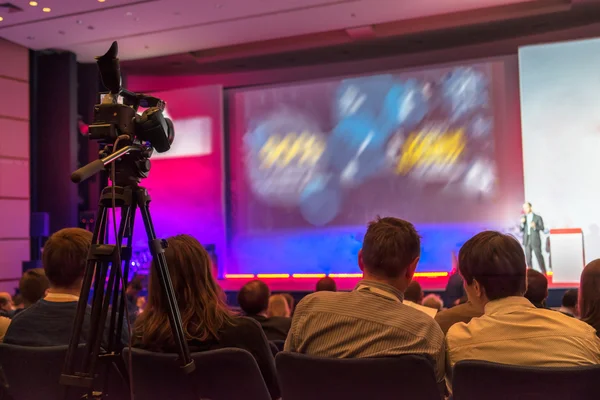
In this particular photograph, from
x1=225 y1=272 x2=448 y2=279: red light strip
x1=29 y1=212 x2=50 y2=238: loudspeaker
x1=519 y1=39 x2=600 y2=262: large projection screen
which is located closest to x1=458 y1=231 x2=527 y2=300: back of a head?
x1=519 y1=39 x2=600 y2=262: large projection screen

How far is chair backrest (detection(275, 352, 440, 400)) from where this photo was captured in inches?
63.0

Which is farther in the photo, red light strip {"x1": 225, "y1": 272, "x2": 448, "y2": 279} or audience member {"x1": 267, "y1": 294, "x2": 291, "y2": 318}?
red light strip {"x1": 225, "y1": 272, "x2": 448, "y2": 279}

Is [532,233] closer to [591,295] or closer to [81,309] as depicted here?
[591,295]

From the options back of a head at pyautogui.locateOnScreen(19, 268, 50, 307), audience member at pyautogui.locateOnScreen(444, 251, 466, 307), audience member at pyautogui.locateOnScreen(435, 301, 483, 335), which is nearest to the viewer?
audience member at pyautogui.locateOnScreen(435, 301, 483, 335)

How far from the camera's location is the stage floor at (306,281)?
8.78 m

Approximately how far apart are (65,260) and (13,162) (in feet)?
24.0

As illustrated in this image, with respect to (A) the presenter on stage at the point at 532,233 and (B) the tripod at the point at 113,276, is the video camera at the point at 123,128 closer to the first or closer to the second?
(B) the tripod at the point at 113,276

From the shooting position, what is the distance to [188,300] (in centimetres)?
205

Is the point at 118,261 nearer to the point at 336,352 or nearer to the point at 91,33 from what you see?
the point at 336,352

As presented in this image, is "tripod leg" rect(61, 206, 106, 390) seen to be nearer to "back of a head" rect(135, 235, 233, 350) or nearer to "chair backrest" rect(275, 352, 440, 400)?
"back of a head" rect(135, 235, 233, 350)

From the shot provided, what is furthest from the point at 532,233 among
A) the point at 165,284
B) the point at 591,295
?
the point at 165,284

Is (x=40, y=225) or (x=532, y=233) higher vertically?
(x=40, y=225)

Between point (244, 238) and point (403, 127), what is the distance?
10.6ft

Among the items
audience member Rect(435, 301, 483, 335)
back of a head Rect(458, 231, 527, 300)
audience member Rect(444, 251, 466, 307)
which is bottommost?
audience member Rect(444, 251, 466, 307)
